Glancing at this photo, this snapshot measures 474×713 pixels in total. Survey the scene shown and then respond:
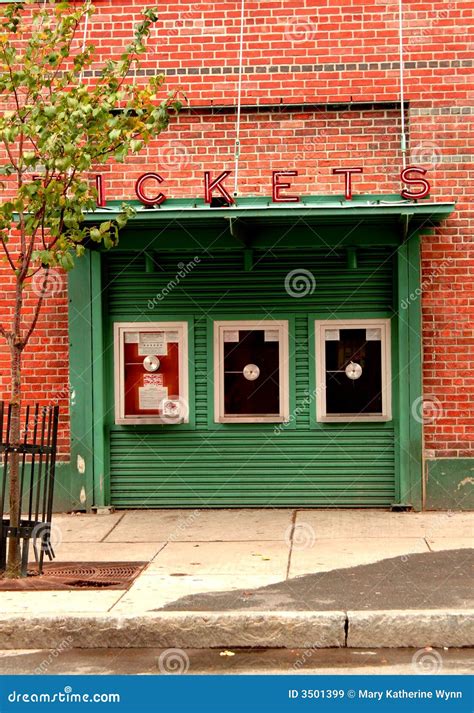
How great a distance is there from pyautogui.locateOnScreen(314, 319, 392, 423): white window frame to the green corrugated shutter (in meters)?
0.10

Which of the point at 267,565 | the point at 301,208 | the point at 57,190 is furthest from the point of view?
the point at 301,208

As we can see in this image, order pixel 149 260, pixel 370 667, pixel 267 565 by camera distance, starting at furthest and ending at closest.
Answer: pixel 149 260 → pixel 267 565 → pixel 370 667

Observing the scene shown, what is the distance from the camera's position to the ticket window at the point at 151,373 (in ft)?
39.7

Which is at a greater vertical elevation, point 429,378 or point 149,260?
point 149,260

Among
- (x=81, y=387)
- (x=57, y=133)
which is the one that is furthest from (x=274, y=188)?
(x=81, y=387)

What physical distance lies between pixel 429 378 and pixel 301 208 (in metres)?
2.61

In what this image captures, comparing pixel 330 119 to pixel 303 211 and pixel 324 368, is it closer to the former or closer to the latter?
pixel 303 211

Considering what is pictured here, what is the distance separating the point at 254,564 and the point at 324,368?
3.31 m

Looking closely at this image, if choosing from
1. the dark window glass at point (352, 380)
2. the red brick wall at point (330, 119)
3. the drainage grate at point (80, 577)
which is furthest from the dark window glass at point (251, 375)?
the drainage grate at point (80, 577)

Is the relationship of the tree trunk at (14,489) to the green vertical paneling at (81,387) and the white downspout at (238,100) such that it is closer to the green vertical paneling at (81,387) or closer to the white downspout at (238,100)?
the green vertical paneling at (81,387)

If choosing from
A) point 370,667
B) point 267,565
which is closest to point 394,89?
point 267,565

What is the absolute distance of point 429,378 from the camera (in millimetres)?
11844

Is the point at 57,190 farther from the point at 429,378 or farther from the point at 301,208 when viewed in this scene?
Answer: the point at 429,378

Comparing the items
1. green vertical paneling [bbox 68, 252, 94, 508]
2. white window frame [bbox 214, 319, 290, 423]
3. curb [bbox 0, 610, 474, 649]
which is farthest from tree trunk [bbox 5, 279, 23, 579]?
white window frame [bbox 214, 319, 290, 423]
